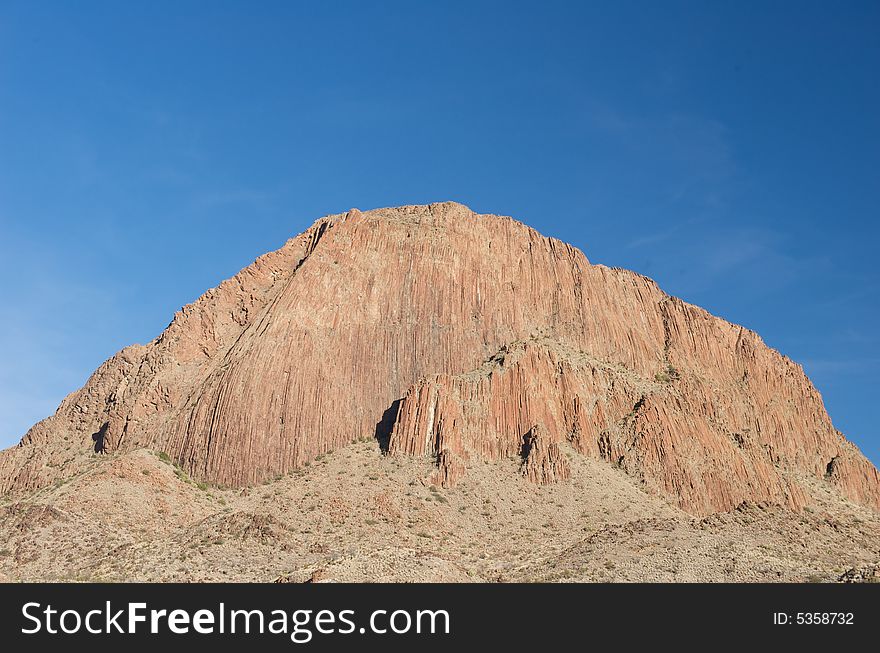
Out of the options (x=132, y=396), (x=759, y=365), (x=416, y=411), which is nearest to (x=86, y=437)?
(x=132, y=396)

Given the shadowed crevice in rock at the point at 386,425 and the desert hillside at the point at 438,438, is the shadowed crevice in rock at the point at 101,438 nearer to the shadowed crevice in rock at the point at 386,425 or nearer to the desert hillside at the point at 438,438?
the desert hillside at the point at 438,438

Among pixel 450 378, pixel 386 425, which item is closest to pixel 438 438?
pixel 386 425

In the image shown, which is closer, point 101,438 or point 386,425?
point 386,425

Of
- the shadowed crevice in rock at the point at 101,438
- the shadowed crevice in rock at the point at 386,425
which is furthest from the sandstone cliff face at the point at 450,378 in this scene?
the shadowed crevice in rock at the point at 386,425

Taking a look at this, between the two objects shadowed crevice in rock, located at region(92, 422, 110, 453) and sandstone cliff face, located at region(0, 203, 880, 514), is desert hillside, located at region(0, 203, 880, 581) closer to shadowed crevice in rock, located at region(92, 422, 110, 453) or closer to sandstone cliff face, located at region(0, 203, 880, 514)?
sandstone cliff face, located at region(0, 203, 880, 514)

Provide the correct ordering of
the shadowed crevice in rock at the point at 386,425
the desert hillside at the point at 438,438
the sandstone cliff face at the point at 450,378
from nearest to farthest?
the desert hillside at the point at 438,438
the sandstone cliff face at the point at 450,378
the shadowed crevice in rock at the point at 386,425

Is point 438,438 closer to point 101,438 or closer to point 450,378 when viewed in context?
point 450,378

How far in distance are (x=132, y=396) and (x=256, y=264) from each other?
66.7 ft

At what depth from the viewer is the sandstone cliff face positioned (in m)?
88.1

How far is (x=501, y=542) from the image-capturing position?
75.2 meters

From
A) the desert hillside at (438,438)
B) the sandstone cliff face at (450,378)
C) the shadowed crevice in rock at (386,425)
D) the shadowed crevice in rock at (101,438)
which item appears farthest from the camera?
the shadowed crevice in rock at (101,438)

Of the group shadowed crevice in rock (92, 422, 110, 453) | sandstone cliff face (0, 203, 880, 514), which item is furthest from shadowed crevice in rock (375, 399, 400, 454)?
shadowed crevice in rock (92, 422, 110, 453)

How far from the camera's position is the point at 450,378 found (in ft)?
302

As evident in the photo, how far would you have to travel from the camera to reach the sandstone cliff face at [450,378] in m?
88.1
